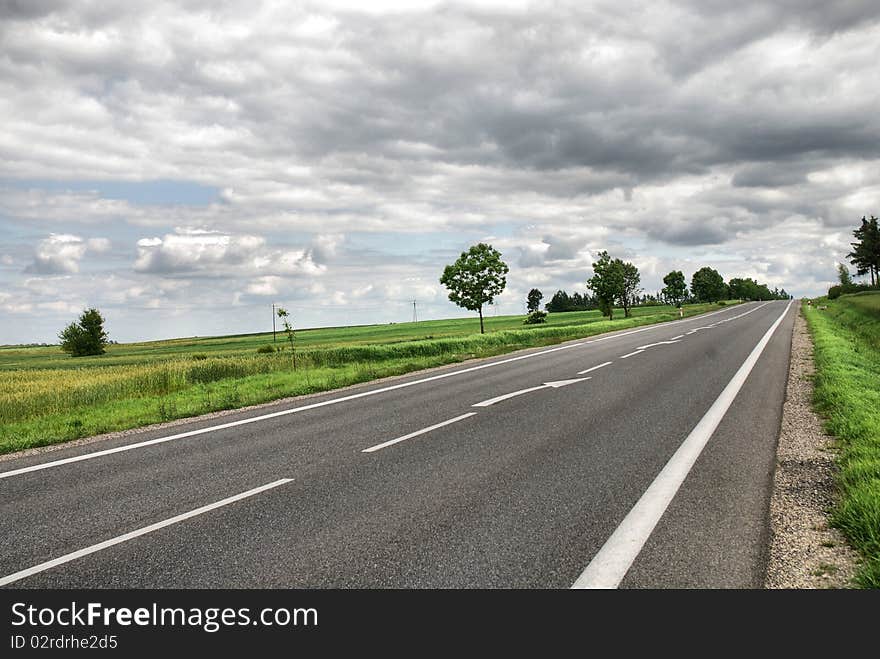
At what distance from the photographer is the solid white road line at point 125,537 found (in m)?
3.96

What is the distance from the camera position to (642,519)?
15.2 ft

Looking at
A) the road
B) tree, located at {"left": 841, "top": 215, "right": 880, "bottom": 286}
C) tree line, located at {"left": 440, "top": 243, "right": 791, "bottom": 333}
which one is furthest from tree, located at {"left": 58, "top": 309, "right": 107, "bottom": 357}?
tree, located at {"left": 841, "top": 215, "right": 880, "bottom": 286}

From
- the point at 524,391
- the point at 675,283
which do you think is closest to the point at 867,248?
the point at 675,283

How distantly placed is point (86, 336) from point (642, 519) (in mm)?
90904

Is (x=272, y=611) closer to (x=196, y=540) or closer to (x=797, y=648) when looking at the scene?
(x=196, y=540)

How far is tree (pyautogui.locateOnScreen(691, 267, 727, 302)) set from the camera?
484ft

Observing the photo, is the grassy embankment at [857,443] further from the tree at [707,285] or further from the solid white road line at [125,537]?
the tree at [707,285]

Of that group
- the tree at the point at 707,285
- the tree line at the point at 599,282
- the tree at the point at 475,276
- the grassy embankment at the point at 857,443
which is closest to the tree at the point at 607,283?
the tree line at the point at 599,282

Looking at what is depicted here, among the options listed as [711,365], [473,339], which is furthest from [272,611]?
[473,339]

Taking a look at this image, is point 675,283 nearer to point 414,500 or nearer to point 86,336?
point 86,336

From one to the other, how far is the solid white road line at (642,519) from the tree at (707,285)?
506 ft

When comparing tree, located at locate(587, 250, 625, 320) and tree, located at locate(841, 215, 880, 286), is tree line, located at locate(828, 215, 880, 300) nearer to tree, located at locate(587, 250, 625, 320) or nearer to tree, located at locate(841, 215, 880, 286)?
tree, located at locate(841, 215, 880, 286)

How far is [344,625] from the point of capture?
318 centimetres

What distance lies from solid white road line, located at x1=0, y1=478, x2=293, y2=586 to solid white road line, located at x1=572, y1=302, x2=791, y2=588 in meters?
3.44
